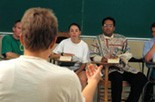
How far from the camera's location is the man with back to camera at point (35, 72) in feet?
4.15

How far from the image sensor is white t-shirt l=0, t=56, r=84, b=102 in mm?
1265

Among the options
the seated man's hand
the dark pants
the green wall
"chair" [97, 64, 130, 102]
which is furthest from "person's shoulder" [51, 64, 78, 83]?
the green wall

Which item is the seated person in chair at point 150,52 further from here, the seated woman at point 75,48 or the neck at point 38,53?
the neck at point 38,53

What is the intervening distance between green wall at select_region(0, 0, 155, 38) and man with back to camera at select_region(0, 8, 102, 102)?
433cm

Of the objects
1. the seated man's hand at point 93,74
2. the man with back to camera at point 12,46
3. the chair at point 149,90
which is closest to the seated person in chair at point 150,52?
the chair at point 149,90

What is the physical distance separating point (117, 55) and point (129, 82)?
0.41m

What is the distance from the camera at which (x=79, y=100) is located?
138cm

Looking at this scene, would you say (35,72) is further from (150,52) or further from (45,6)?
(45,6)

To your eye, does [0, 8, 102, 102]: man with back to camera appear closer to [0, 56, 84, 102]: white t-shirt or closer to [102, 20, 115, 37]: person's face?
[0, 56, 84, 102]: white t-shirt

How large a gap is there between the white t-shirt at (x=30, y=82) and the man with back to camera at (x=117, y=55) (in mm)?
3309

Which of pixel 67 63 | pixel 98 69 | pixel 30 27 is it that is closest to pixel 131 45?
pixel 67 63

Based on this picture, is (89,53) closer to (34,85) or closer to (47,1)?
(47,1)

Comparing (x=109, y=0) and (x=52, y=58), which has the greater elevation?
(x=109, y=0)

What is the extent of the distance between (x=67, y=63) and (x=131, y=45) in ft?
4.22
